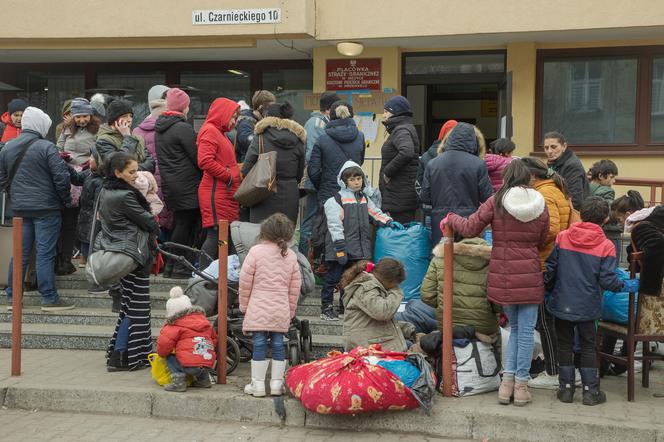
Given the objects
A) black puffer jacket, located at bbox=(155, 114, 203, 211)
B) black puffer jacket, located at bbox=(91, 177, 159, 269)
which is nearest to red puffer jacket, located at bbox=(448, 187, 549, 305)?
black puffer jacket, located at bbox=(91, 177, 159, 269)

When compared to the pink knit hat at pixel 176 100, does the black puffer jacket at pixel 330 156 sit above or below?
below

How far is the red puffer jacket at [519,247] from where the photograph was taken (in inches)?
268

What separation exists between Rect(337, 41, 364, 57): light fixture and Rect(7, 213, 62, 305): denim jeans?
5.50m

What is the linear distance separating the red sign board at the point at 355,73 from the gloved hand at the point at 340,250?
5.69 metres

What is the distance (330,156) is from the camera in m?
9.15

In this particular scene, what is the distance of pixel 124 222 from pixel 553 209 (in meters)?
3.54

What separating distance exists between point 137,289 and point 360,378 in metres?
2.35

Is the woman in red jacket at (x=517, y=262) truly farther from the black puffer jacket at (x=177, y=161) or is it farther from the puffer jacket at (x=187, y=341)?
the black puffer jacket at (x=177, y=161)

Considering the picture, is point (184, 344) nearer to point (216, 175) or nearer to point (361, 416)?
point (361, 416)

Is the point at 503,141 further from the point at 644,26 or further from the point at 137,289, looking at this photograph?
the point at 137,289

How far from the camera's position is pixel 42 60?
50.3 ft

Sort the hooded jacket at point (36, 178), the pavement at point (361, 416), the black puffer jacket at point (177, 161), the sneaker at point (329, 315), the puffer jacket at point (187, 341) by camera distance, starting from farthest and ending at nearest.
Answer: the black puffer jacket at point (177, 161), the hooded jacket at point (36, 178), the sneaker at point (329, 315), the puffer jacket at point (187, 341), the pavement at point (361, 416)

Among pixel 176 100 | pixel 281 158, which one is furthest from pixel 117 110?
pixel 281 158

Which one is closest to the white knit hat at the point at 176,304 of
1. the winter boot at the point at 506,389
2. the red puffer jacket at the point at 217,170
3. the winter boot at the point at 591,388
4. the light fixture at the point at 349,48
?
the red puffer jacket at the point at 217,170
